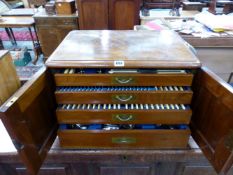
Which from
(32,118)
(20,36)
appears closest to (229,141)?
(32,118)

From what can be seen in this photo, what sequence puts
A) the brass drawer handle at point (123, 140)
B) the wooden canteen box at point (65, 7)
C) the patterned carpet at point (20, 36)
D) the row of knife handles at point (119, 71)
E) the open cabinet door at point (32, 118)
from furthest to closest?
the patterned carpet at point (20, 36) < the wooden canteen box at point (65, 7) < the brass drawer handle at point (123, 140) < the row of knife handles at point (119, 71) < the open cabinet door at point (32, 118)

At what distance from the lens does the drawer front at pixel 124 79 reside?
0.63 m

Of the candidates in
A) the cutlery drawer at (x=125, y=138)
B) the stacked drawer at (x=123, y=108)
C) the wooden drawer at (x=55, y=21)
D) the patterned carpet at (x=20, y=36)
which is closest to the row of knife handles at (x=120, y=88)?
the stacked drawer at (x=123, y=108)

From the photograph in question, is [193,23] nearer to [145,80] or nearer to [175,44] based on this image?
[175,44]

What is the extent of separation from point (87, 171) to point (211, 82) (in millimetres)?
663

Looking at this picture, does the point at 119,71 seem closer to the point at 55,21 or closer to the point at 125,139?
the point at 125,139

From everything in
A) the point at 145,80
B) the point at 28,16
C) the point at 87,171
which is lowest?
the point at 87,171

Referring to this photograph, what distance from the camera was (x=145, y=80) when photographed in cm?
64

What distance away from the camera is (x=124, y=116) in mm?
704

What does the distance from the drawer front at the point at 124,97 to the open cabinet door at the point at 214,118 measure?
0.06 m

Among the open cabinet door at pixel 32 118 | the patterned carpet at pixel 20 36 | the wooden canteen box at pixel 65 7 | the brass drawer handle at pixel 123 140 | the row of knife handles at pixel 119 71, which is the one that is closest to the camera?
the open cabinet door at pixel 32 118

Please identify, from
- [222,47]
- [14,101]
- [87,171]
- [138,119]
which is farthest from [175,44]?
[222,47]

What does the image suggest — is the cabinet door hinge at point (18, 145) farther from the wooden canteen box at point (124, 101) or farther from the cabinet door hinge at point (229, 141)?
the cabinet door hinge at point (229, 141)

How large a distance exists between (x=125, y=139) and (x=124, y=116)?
0.10 m
